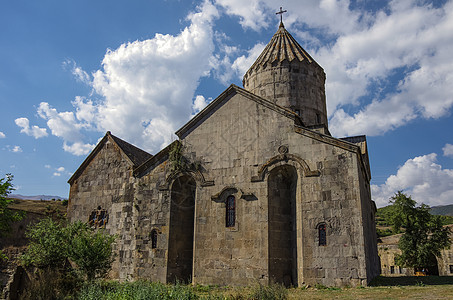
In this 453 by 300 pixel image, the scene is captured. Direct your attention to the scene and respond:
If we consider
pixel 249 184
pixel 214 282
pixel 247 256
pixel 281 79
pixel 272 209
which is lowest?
pixel 214 282

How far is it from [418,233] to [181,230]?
17039 mm

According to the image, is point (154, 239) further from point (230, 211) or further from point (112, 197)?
point (112, 197)

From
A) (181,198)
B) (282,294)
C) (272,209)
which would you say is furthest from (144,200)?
(282,294)

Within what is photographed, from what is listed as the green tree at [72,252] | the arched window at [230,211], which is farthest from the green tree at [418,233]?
the green tree at [72,252]

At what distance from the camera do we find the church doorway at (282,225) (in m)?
11.9

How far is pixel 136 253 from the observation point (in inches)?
554

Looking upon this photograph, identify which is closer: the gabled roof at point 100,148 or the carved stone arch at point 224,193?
the carved stone arch at point 224,193

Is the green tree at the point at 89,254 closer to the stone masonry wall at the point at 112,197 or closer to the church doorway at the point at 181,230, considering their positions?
the church doorway at the point at 181,230

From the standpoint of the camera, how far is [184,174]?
1427 centimetres

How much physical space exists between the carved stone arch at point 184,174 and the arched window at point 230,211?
0.96m

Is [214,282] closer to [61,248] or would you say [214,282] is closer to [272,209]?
[272,209]

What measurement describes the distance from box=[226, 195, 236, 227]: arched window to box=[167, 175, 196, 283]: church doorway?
2.00m

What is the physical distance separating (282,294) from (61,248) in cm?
745

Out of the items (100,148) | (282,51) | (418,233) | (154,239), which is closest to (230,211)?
(154,239)
